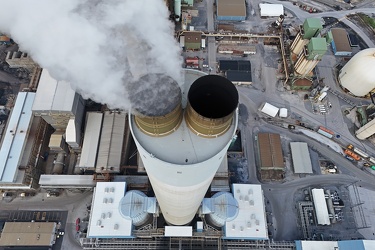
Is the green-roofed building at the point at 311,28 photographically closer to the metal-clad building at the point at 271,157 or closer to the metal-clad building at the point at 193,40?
the metal-clad building at the point at 271,157

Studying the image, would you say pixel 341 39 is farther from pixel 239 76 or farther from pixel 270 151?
pixel 270 151

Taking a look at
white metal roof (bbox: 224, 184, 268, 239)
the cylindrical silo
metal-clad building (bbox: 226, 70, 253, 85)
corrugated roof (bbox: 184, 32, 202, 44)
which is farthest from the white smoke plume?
corrugated roof (bbox: 184, 32, 202, 44)

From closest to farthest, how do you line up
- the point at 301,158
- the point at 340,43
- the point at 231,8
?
the point at 301,158 → the point at 340,43 → the point at 231,8

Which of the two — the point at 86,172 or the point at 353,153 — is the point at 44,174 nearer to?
the point at 86,172

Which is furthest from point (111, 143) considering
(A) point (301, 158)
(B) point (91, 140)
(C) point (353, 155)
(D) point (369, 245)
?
(C) point (353, 155)

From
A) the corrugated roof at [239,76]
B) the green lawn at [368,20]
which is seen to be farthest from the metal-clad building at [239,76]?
the green lawn at [368,20]

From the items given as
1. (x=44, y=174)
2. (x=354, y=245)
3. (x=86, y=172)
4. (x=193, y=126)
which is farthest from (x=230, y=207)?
(x=44, y=174)
